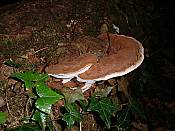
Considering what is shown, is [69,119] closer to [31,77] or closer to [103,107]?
[103,107]

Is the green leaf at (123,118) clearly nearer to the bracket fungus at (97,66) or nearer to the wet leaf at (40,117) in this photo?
the bracket fungus at (97,66)

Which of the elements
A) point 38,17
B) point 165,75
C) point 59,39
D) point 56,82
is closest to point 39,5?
point 38,17

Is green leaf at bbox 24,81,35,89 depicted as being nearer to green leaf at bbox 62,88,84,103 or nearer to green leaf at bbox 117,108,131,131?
green leaf at bbox 62,88,84,103

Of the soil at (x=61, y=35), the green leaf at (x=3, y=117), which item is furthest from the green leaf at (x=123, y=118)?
the green leaf at (x=3, y=117)

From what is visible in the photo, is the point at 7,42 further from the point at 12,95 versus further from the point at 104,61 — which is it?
the point at 104,61

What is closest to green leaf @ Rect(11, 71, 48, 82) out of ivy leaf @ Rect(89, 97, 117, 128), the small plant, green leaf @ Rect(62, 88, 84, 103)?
the small plant

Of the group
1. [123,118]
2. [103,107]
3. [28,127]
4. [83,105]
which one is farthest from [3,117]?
[123,118]

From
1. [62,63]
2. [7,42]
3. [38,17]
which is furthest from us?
[38,17]

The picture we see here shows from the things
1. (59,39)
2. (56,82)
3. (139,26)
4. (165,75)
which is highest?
(59,39)
